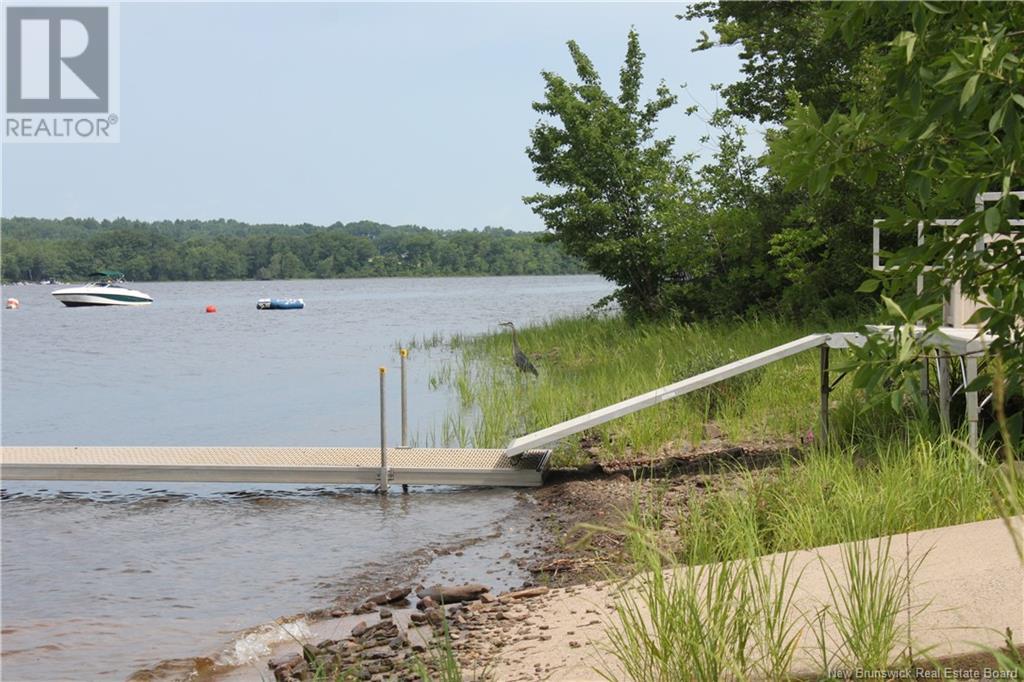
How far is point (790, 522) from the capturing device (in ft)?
20.8

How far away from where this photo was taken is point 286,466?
11.3m

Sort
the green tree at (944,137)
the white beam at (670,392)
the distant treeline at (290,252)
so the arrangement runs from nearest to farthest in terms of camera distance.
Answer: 1. the green tree at (944,137)
2. the white beam at (670,392)
3. the distant treeline at (290,252)

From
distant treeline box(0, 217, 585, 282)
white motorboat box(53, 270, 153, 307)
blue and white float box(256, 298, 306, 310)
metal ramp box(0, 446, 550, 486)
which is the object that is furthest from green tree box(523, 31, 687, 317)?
distant treeline box(0, 217, 585, 282)

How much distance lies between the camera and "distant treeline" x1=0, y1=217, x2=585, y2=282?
8862 cm

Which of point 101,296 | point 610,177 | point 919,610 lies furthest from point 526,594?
point 101,296

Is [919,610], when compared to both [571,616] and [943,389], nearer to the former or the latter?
[571,616]

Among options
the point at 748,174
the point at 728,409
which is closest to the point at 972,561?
the point at 728,409

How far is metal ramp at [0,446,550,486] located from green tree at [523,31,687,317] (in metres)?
Result: 11.1

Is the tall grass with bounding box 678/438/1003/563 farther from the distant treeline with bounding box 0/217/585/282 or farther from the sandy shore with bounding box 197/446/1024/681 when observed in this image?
the distant treeline with bounding box 0/217/585/282

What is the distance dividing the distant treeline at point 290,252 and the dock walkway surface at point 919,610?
8585 centimetres

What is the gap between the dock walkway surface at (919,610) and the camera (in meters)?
4.06

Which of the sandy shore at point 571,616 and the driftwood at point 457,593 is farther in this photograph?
the driftwood at point 457,593

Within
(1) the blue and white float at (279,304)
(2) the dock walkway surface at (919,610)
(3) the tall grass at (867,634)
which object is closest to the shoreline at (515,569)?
(2) the dock walkway surface at (919,610)

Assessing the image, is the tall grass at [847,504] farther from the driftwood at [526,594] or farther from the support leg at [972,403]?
the driftwood at [526,594]
